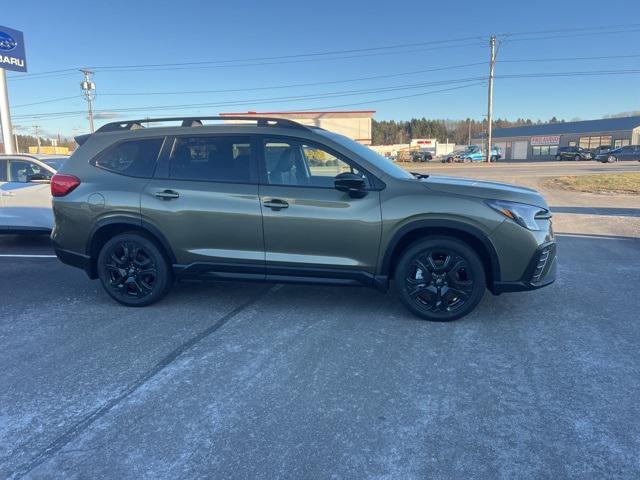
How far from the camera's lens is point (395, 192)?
14.6 ft

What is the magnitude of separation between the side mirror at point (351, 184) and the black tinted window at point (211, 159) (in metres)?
0.94

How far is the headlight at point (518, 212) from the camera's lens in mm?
4312

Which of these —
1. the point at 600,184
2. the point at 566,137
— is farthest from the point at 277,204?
the point at 566,137

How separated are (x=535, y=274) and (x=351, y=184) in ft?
6.12

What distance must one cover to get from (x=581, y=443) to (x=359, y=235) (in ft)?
7.87

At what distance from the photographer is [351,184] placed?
442 cm

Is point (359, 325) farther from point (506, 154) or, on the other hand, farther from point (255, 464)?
point (506, 154)

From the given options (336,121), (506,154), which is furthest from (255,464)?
(506,154)

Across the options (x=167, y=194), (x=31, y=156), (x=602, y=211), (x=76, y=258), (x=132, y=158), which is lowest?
(x=602, y=211)

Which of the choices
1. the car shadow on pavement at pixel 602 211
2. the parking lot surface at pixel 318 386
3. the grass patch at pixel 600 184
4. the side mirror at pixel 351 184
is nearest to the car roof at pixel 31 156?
the parking lot surface at pixel 318 386

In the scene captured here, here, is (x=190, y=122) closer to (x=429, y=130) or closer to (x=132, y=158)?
(x=132, y=158)

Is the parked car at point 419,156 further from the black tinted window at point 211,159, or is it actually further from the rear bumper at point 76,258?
the rear bumper at point 76,258

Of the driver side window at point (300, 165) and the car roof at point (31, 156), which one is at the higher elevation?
the car roof at point (31, 156)

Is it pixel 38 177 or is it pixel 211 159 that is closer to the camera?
pixel 211 159
